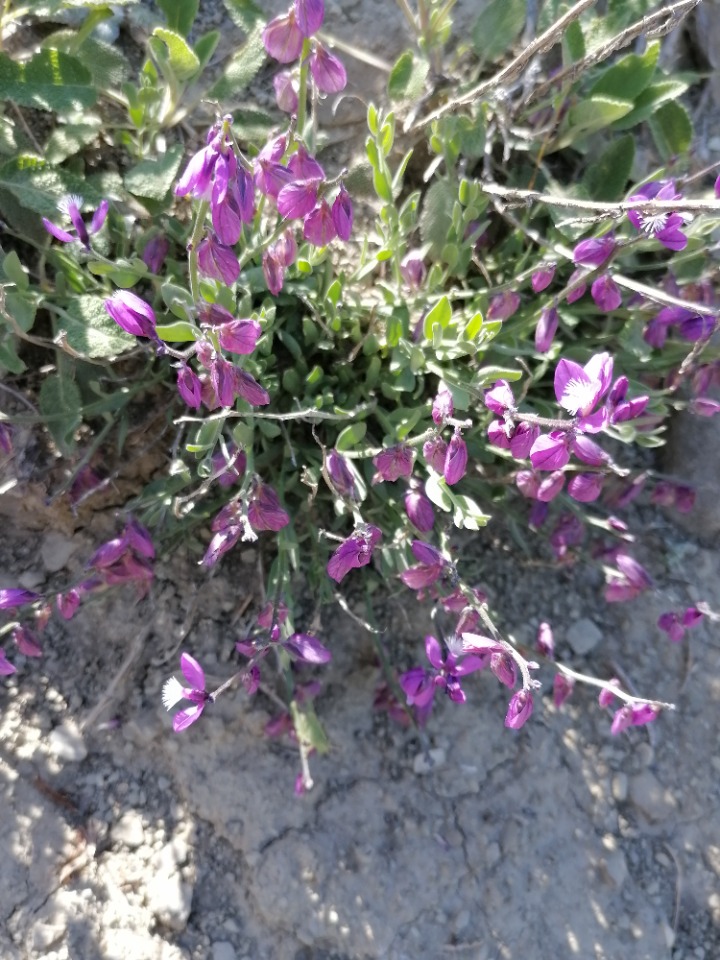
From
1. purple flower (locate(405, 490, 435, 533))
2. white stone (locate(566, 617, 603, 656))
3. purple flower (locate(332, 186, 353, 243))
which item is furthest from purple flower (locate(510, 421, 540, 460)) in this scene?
white stone (locate(566, 617, 603, 656))

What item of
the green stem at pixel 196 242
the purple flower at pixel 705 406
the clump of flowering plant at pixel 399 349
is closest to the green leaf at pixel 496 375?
the clump of flowering plant at pixel 399 349

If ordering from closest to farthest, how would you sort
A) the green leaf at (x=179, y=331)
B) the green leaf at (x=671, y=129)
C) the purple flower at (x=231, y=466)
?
the green leaf at (x=179, y=331) < the purple flower at (x=231, y=466) < the green leaf at (x=671, y=129)

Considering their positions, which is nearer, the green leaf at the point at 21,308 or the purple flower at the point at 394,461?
the purple flower at the point at 394,461

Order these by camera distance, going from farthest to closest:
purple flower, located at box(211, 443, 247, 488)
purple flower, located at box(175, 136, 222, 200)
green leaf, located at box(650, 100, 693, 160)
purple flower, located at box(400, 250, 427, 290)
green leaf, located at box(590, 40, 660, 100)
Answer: green leaf, located at box(650, 100, 693, 160) < green leaf, located at box(590, 40, 660, 100) < purple flower, located at box(400, 250, 427, 290) < purple flower, located at box(211, 443, 247, 488) < purple flower, located at box(175, 136, 222, 200)

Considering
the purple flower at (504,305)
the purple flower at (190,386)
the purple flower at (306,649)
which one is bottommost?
the purple flower at (306,649)

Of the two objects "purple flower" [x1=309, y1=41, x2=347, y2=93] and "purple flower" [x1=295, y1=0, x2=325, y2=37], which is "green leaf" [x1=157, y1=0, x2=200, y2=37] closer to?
"purple flower" [x1=309, y1=41, x2=347, y2=93]

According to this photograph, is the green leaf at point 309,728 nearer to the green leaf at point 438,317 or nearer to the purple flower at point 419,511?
the purple flower at point 419,511

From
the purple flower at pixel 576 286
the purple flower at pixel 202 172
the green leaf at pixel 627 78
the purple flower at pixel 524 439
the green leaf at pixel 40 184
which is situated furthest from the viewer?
the green leaf at pixel 627 78
